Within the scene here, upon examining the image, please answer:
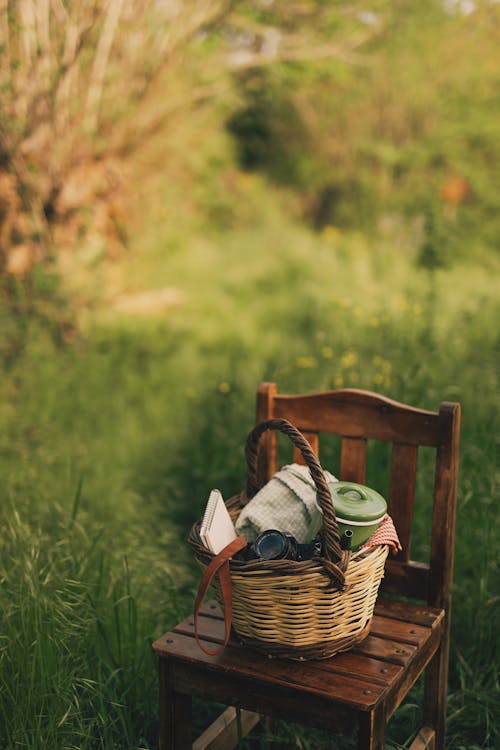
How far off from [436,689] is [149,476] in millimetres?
2043

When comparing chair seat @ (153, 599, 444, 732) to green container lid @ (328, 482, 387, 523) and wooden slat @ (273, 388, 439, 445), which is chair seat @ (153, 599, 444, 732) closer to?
green container lid @ (328, 482, 387, 523)

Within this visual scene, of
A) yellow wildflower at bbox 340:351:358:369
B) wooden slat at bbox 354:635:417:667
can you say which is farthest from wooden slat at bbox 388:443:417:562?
yellow wildflower at bbox 340:351:358:369

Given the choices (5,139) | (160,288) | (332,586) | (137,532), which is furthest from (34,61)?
(332,586)

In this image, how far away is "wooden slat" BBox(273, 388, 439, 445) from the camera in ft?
6.73

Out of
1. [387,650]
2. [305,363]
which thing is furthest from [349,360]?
[387,650]

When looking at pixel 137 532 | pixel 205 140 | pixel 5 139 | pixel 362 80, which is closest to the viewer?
pixel 137 532

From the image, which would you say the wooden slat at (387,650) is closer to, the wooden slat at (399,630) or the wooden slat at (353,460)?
the wooden slat at (399,630)

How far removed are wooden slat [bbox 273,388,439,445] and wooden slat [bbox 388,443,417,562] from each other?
0.04 metres

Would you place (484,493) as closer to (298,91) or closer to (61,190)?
(61,190)

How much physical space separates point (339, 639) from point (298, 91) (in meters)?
12.8

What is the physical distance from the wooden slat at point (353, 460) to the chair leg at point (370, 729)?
70 cm

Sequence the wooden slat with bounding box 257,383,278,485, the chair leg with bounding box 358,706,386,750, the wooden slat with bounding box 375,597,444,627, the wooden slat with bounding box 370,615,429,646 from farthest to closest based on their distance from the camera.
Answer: the wooden slat with bounding box 257,383,278,485, the wooden slat with bounding box 375,597,444,627, the wooden slat with bounding box 370,615,429,646, the chair leg with bounding box 358,706,386,750

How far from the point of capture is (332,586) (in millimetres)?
1607

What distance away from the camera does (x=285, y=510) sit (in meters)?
1.78
